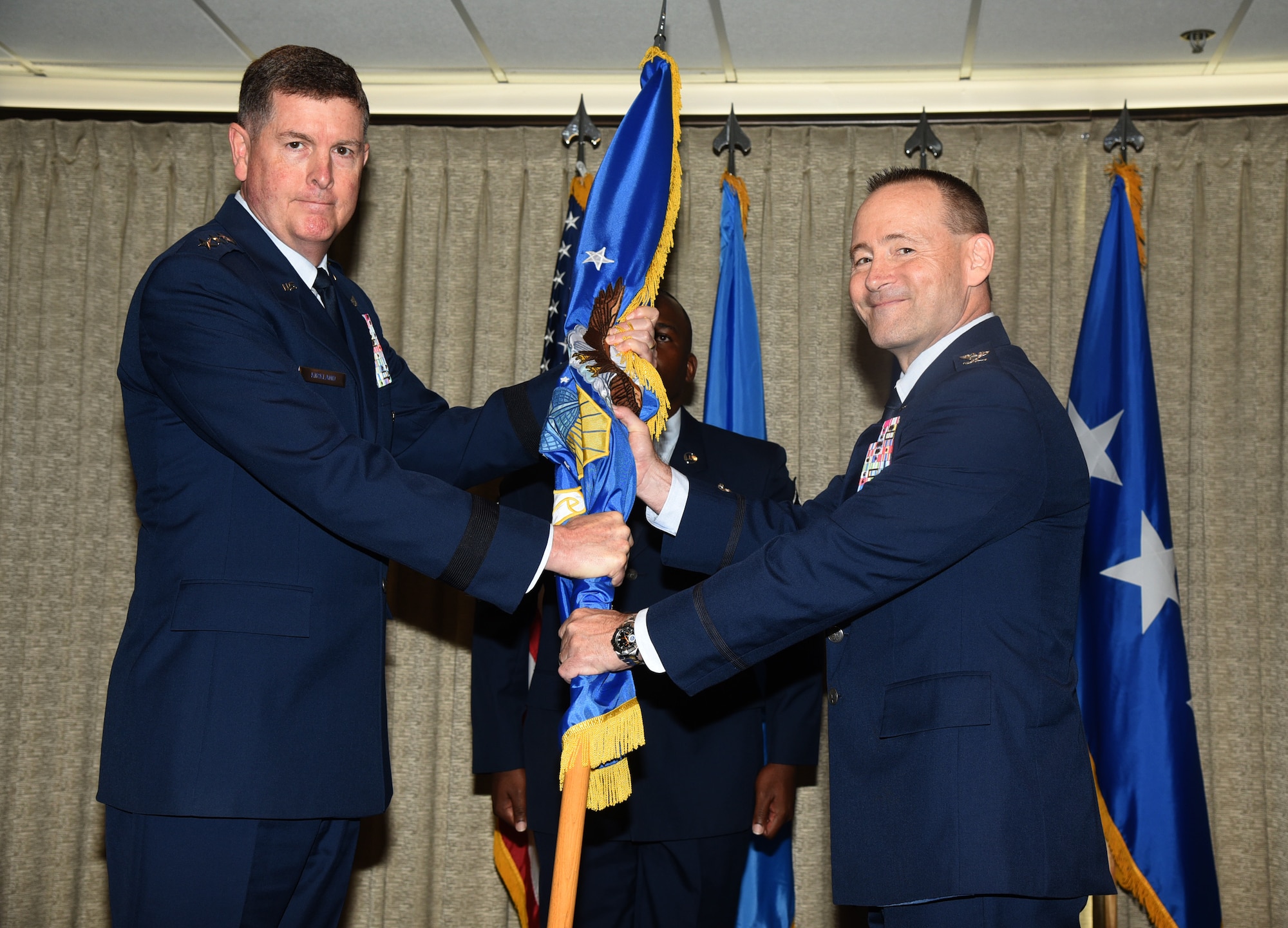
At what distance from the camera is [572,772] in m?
2.10

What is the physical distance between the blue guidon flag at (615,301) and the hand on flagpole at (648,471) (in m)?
0.05

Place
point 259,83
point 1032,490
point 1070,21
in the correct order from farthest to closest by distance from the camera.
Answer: point 1070,21
point 259,83
point 1032,490

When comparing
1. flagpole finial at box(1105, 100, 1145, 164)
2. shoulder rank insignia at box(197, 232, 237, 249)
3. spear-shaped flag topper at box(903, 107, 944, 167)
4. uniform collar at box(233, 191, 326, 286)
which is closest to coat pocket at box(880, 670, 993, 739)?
uniform collar at box(233, 191, 326, 286)

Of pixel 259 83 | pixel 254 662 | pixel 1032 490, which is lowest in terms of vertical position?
pixel 254 662

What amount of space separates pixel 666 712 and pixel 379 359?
1.21 metres

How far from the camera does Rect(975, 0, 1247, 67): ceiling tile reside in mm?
3768

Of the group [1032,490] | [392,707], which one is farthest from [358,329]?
[392,707]

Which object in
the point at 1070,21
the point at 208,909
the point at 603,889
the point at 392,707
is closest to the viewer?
the point at 208,909

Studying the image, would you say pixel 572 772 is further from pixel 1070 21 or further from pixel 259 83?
pixel 1070 21

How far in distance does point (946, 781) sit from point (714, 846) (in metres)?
1.12

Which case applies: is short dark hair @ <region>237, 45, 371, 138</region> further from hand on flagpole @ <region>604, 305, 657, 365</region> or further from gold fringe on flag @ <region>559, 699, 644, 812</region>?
gold fringe on flag @ <region>559, 699, 644, 812</region>

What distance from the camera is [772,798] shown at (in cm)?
301

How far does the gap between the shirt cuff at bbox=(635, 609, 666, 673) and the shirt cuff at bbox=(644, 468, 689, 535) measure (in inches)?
14.1

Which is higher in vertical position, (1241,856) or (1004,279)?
(1004,279)
